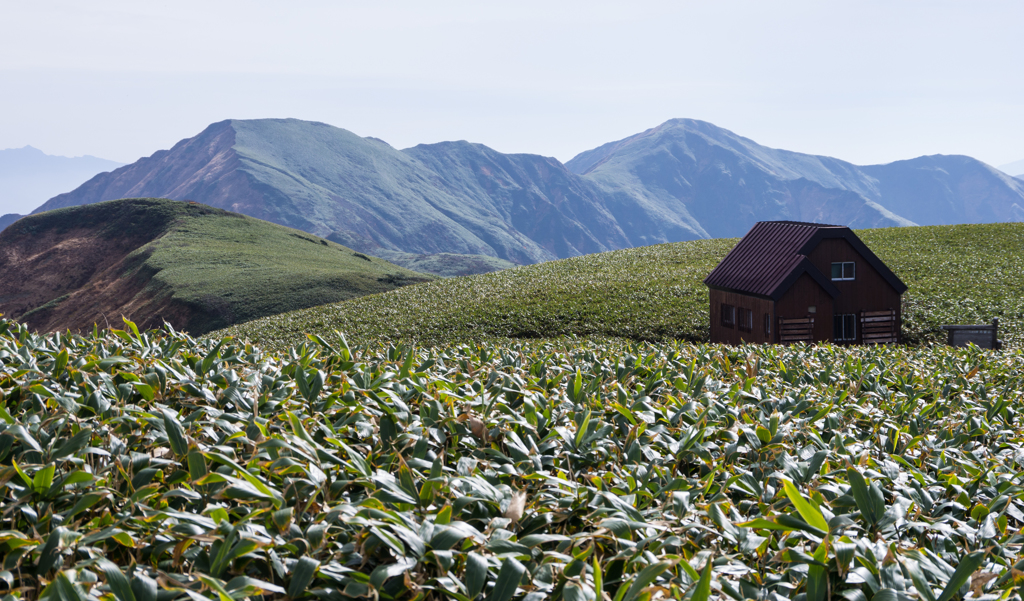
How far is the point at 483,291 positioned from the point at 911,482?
39.9m

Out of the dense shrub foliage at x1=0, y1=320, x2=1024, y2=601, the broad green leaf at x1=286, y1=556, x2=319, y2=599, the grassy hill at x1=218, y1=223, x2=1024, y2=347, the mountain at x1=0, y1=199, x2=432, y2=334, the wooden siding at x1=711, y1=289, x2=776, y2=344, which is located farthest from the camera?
the mountain at x1=0, y1=199, x2=432, y2=334

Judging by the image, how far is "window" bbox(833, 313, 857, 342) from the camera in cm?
2542

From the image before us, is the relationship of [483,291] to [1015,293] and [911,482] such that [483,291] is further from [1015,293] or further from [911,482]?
[911,482]

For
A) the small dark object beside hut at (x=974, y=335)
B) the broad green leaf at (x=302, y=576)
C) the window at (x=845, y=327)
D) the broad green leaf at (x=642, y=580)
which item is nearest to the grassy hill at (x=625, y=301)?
the small dark object beside hut at (x=974, y=335)

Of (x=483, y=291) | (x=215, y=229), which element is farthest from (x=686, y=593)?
(x=215, y=229)

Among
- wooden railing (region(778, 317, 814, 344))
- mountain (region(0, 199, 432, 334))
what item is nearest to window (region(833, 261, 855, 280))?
wooden railing (region(778, 317, 814, 344))

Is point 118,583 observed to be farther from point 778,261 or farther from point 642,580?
point 778,261

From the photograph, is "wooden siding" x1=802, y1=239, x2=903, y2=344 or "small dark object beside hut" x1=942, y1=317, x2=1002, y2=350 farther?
"wooden siding" x1=802, y1=239, x2=903, y2=344

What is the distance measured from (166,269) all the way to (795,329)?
69914 mm

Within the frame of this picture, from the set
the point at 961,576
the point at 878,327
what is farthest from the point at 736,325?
the point at 961,576

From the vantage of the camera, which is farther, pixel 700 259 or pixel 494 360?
pixel 700 259

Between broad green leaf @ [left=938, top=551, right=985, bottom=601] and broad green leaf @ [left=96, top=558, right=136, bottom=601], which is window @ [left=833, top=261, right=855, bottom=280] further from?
broad green leaf @ [left=96, top=558, right=136, bottom=601]

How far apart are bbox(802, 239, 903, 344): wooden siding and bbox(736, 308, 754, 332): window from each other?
284 centimetres

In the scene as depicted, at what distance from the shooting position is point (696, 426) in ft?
11.6
